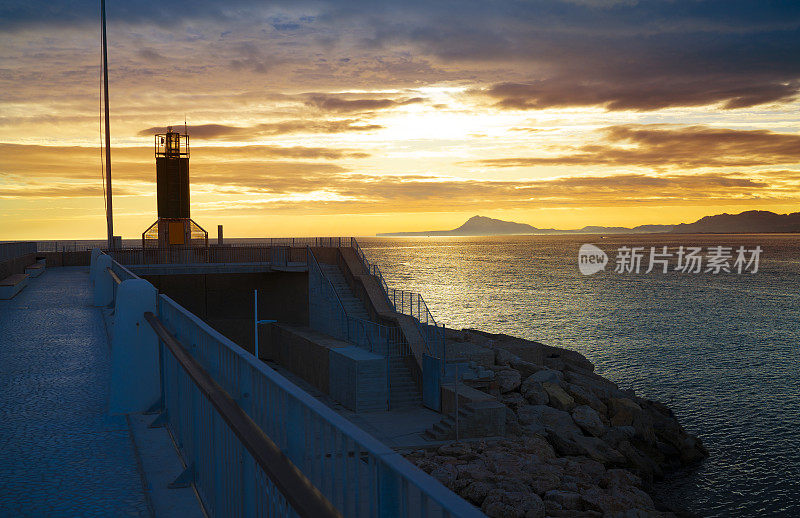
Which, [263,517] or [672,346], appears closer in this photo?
[263,517]

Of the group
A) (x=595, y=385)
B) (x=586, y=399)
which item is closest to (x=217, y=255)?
(x=586, y=399)

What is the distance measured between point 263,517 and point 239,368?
3.99 ft

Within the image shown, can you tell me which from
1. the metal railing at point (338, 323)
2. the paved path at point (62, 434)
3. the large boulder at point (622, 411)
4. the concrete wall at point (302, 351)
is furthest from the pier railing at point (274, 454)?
the large boulder at point (622, 411)

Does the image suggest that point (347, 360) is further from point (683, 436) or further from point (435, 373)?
point (683, 436)

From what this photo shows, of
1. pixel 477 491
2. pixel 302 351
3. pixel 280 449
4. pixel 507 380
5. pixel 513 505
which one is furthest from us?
pixel 302 351

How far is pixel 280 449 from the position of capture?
3631 millimetres

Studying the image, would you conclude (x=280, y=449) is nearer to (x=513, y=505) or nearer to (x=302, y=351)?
(x=513, y=505)

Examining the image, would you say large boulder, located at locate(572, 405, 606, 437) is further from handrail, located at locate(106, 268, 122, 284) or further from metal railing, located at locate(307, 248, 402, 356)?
handrail, located at locate(106, 268, 122, 284)

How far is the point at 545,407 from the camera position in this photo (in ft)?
92.2

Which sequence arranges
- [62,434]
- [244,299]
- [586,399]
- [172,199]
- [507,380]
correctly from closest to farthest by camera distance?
[62,434]
[507,380]
[586,399]
[244,299]
[172,199]

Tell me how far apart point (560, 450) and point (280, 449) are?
23254 mm

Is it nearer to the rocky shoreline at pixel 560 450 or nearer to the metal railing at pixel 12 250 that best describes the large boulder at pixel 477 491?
the rocky shoreline at pixel 560 450

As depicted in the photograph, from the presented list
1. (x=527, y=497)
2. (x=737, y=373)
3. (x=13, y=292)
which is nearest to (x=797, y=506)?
(x=527, y=497)

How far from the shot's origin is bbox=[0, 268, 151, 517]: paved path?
5.46 meters
